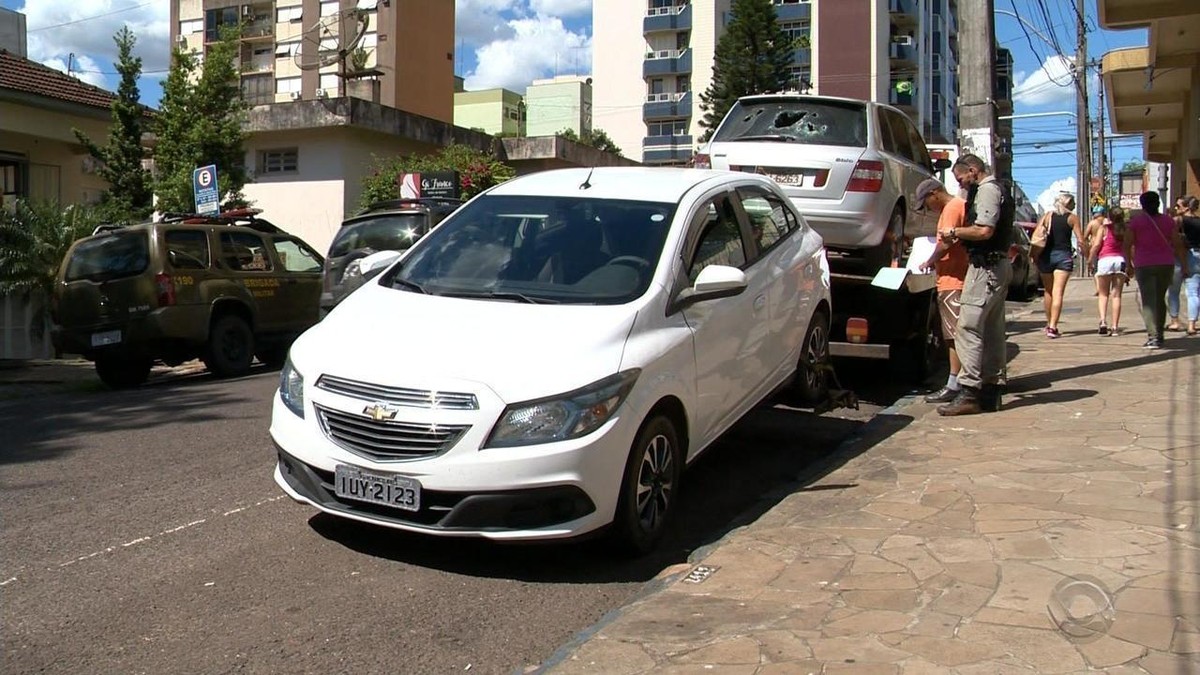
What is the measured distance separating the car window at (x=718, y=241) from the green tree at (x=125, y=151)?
16.0 metres

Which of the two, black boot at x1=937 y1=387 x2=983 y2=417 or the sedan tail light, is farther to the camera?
the sedan tail light

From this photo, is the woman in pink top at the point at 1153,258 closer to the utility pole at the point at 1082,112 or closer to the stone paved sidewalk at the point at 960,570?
the stone paved sidewalk at the point at 960,570

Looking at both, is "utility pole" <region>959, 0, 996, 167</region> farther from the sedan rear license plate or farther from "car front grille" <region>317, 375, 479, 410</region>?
the sedan rear license plate

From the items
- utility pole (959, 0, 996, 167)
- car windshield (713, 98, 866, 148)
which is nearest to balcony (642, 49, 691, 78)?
utility pole (959, 0, 996, 167)

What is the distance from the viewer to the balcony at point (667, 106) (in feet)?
258

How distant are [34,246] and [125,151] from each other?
6.41m

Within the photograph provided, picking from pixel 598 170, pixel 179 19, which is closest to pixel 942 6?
pixel 179 19

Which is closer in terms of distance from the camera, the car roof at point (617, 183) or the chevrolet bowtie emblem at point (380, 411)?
the chevrolet bowtie emblem at point (380, 411)

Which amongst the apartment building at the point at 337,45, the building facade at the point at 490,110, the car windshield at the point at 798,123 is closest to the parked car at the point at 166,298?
the car windshield at the point at 798,123

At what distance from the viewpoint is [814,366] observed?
24.5ft

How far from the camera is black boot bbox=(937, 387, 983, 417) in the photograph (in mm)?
7590

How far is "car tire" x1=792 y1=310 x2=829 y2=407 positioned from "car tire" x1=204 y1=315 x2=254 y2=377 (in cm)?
715

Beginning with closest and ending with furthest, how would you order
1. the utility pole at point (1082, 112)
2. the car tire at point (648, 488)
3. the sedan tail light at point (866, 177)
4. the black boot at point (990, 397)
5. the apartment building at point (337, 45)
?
the car tire at point (648, 488) < the black boot at point (990, 397) < the sedan tail light at point (866, 177) < the utility pole at point (1082, 112) < the apartment building at point (337, 45)

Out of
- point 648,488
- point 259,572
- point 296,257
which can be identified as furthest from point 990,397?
point 296,257
